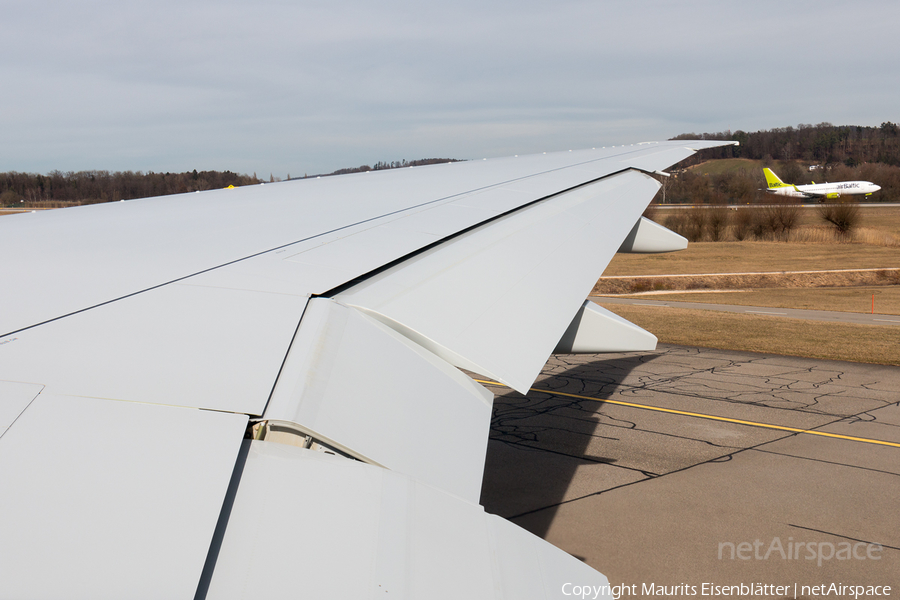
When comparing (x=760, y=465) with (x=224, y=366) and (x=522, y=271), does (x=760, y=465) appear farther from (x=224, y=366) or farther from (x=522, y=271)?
(x=224, y=366)

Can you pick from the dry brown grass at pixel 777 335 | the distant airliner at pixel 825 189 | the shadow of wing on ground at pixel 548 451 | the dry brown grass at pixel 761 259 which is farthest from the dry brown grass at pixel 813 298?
the distant airliner at pixel 825 189

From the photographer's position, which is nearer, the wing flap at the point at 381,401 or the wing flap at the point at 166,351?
the wing flap at the point at 166,351

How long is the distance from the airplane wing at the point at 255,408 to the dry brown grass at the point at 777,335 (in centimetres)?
1283

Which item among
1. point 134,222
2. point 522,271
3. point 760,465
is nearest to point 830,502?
point 760,465

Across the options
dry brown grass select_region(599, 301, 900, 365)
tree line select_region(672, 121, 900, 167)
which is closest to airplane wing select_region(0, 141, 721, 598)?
dry brown grass select_region(599, 301, 900, 365)

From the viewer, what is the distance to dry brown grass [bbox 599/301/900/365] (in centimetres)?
1310

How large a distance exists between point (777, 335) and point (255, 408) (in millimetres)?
16592

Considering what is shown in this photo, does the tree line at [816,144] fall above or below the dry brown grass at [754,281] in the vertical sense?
above

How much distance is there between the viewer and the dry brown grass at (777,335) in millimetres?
13102

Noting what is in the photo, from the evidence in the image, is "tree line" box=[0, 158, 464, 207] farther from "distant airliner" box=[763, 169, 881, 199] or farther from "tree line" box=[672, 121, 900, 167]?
"tree line" box=[672, 121, 900, 167]

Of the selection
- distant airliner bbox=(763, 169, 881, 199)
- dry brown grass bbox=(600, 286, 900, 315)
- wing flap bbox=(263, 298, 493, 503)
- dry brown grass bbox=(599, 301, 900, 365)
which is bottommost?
dry brown grass bbox=(600, 286, 900, 315)

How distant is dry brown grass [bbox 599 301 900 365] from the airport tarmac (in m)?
2.28

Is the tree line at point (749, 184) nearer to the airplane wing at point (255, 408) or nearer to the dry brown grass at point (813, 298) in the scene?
the dry brown grass at point (813, 298)

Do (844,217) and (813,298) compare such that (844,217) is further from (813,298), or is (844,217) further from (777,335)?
(777,335)
